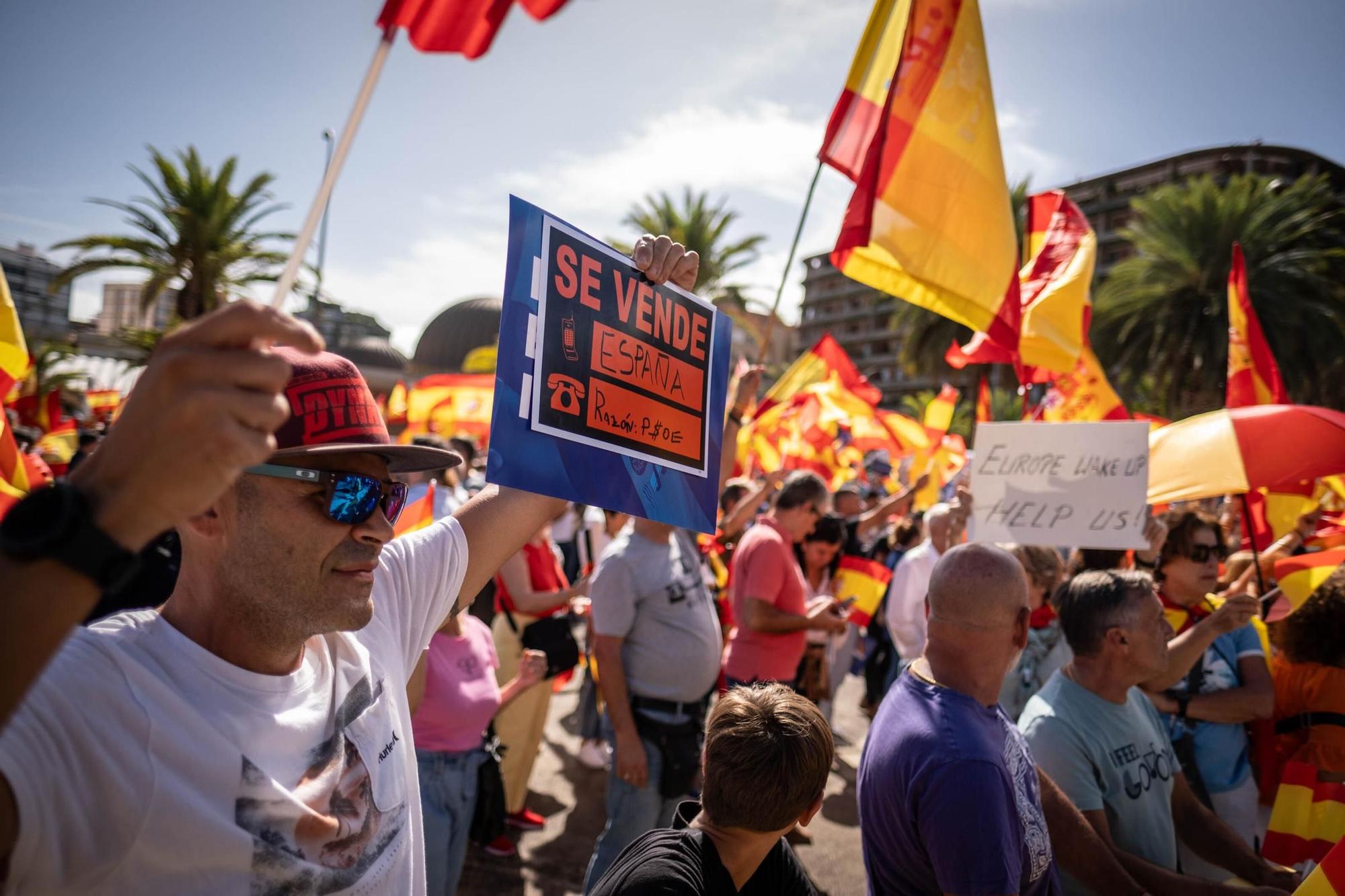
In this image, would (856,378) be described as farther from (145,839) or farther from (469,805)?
(145,839)

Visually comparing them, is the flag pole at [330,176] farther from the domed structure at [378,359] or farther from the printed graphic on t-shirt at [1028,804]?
the domed structure at [378,359]

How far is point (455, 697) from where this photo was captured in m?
3.06

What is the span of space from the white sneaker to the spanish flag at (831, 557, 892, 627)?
200cm

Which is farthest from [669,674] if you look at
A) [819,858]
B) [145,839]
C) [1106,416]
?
[1106,416]

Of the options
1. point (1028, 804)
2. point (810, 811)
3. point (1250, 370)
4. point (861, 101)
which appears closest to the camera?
point (810, 811)

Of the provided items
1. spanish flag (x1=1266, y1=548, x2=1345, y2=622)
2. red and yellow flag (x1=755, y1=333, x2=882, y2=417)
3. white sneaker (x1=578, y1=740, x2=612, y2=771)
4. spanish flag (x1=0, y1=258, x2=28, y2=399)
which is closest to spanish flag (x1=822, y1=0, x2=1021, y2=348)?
spanish flag (x1=1266, y1=548, x2=1345, y2=622)

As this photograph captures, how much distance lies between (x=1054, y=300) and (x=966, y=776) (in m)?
3.79

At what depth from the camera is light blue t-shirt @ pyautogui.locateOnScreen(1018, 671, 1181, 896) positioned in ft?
8.13

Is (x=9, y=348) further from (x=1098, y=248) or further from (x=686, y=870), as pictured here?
(x=1098, y=248)

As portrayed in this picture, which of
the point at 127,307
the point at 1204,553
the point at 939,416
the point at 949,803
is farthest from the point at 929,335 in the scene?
the point at 949,803

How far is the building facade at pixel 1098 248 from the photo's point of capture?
155 ft

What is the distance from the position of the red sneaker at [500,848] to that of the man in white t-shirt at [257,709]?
10.1 feet

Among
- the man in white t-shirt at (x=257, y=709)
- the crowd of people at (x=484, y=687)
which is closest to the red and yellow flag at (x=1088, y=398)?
the crowd of people at (x=484, y=687)

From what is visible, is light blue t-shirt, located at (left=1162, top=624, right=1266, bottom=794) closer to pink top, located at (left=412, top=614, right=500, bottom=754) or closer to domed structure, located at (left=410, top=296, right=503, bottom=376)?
pink top, located at (left=412, top=614, right=500, bottom=754)
